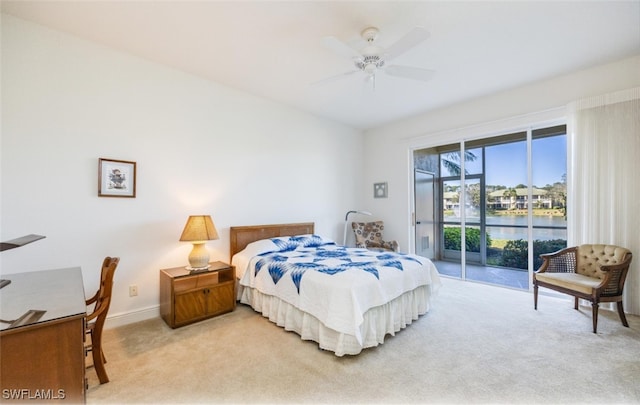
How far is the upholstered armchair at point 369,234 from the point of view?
15.9 ft

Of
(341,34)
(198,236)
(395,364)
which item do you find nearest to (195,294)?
(198,236)

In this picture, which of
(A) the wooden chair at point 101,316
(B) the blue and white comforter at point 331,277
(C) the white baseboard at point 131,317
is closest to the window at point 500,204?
(B) the blue and white comforter at point 331,277

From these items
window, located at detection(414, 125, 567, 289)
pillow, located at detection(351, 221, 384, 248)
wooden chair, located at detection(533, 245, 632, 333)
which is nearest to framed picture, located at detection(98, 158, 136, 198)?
pillow, located at detection(351, 221, 384, 248)

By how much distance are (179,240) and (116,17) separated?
2.17 metres

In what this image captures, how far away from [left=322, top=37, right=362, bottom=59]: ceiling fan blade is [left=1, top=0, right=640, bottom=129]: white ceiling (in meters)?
0.34

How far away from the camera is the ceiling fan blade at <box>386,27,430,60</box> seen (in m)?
1.93

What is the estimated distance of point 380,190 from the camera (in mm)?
5316

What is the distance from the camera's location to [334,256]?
3.19 metres

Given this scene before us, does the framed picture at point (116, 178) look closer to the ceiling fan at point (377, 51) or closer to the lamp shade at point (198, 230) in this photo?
the lamp shade at point (198, 230)

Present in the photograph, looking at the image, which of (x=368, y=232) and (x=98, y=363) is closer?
(x=98, y=363)

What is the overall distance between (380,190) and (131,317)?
4.26m

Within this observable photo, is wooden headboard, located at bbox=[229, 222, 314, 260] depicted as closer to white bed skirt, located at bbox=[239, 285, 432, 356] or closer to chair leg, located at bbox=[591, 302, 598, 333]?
white bed skirt, located at bbox=[239, 285, 432, 356]

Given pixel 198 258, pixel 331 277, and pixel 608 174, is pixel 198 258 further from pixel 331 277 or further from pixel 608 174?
pixel 608 174

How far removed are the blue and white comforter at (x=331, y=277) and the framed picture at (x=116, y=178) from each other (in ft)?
4.60
